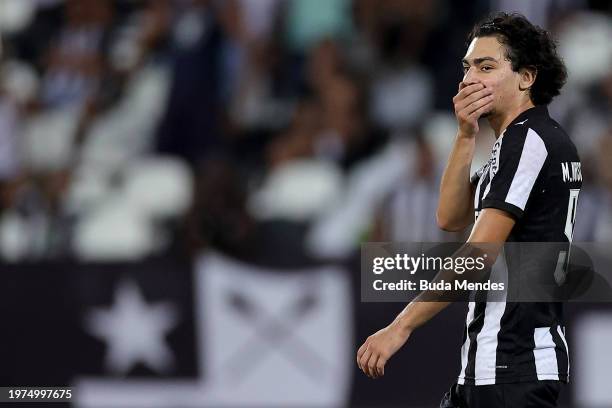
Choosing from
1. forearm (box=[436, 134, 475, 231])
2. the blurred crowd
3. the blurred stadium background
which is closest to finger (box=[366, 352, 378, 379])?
forearm (box=[436, 134, 475, 231])

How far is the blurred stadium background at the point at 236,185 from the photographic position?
7074mm

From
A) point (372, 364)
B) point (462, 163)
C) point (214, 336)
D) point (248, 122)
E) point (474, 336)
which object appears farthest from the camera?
point (248, 122)

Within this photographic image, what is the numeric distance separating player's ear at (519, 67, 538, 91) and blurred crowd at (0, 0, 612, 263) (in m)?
3.61

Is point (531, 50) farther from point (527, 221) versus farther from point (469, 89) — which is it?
point (527, 221)

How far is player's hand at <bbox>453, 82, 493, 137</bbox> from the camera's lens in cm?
362

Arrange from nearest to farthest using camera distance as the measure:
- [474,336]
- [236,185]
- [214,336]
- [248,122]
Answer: [474,336], [214,336], [236,185], [248,122]

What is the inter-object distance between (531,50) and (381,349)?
110 centimetres

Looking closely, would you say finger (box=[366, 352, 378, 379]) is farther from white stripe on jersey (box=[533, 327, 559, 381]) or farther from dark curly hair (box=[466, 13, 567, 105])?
dark curly hair (box=[466, 13, 567, 105])

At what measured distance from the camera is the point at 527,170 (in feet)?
11.5

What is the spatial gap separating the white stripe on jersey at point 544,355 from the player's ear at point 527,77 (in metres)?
0.78

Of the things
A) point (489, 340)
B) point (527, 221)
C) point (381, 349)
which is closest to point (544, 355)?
point (489, 340)

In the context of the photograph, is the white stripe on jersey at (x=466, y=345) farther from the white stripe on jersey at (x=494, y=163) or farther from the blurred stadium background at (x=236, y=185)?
the blurred stadium background at (x=236, y=185)

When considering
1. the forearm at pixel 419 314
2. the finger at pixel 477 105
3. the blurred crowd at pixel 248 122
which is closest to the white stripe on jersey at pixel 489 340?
the forearm at pixel 419 314

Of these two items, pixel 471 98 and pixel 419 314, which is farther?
pixel 471 98
